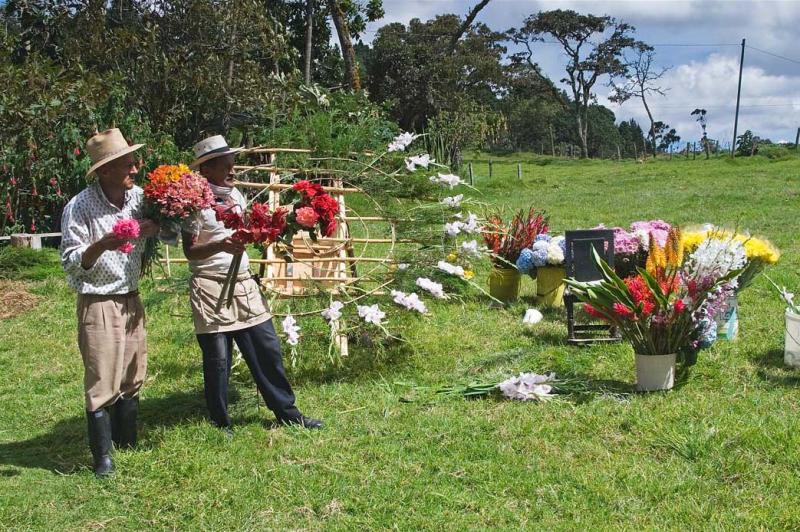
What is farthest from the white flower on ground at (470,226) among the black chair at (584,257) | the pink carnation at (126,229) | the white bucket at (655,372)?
the pink carnation at (126,229)

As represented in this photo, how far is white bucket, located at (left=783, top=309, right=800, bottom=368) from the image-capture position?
572 centimetres

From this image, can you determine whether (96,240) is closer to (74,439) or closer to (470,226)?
(74,439)

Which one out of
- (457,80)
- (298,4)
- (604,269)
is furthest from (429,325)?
(457,80)

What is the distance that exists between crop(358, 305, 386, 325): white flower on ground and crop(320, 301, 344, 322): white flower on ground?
6.3 inches

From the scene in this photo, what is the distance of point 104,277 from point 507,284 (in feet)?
16.5

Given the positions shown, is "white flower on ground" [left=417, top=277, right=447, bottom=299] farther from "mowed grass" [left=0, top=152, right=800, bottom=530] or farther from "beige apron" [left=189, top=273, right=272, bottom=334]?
"beige apron" [left=189, top=273, right=272, bottom=334]

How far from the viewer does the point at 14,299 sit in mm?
9930

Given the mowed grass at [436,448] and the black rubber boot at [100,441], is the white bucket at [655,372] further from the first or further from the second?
the black rubber boot at [100,441]

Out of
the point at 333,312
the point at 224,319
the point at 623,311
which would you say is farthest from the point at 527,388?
the point at 224,319

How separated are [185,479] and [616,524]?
2.27 m

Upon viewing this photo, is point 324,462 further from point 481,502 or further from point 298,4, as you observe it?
point 298,4

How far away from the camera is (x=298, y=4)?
24.5m

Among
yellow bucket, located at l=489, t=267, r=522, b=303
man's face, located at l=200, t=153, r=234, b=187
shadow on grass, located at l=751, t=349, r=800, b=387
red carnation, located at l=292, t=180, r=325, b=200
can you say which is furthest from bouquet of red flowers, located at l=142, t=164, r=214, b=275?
yellow bucket, located at l=489, t=267, r=522, b=303

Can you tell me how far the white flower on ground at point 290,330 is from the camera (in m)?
5.78
